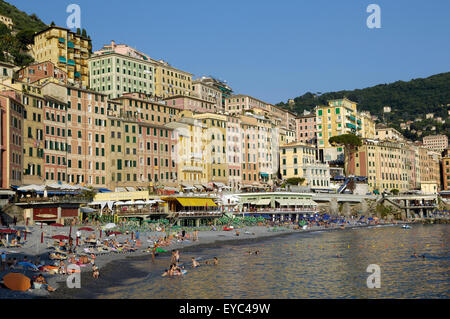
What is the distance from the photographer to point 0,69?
81.7 meters

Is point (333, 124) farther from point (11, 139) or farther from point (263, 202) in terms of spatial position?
point (11, 139)

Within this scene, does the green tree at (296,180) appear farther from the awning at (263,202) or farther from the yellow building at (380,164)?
the yellow building at (380,164)

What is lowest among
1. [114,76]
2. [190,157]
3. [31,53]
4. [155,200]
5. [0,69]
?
[155,200]

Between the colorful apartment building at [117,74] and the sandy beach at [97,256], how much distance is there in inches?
2185

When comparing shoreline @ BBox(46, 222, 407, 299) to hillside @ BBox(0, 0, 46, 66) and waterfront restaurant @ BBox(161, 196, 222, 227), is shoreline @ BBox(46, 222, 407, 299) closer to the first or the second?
waterfront restaurant @ BBox(161, 196, 222, 227)

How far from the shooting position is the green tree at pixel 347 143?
14138 cm

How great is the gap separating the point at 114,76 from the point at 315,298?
101422mm

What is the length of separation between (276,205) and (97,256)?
6154 centimetres

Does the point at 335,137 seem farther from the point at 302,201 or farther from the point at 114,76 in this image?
the point at 114,76

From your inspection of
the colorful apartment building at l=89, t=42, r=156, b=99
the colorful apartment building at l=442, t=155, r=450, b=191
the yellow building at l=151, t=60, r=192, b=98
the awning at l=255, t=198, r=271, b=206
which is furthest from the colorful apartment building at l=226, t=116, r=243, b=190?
the colorful apartment building at l=442, t=155, r=450, b=191

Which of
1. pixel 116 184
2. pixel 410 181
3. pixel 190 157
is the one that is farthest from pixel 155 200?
pixel 410 181

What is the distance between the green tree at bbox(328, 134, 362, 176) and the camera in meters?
141

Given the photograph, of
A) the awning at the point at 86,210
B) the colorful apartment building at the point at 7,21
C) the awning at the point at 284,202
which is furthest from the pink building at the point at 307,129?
the awning at the point at 86,210

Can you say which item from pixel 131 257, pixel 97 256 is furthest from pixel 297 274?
pixel 97 256
